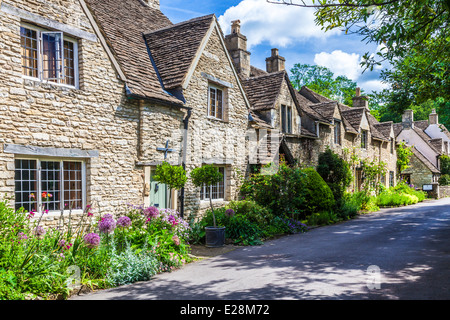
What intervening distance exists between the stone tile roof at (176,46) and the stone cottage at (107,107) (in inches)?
2.1

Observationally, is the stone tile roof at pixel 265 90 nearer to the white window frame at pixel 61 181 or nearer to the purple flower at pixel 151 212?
the purple flower at pixel 151 212

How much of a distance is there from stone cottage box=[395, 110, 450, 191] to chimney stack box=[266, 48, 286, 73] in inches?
805

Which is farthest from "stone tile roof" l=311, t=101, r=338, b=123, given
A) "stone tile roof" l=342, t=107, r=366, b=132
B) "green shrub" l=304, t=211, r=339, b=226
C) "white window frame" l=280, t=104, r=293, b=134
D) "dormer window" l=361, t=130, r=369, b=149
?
"green shrub" l=304, t=211, r=339, b=226

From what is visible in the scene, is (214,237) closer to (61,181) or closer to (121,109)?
(61,181)

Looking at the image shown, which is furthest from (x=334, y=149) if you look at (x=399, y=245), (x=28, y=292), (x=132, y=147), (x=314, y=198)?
(x=28, y=292)

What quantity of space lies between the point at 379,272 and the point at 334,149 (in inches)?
682

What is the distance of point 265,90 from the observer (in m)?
19.4

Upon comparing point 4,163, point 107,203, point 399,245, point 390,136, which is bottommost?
point 399,245

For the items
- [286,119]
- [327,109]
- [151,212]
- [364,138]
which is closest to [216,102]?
[286,119]

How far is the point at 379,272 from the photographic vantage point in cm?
798

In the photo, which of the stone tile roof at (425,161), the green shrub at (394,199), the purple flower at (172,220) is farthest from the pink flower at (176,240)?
the stone tile roof at (425,161)

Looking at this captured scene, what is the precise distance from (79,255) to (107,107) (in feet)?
15.4

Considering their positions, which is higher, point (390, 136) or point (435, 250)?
point (390, 136)
